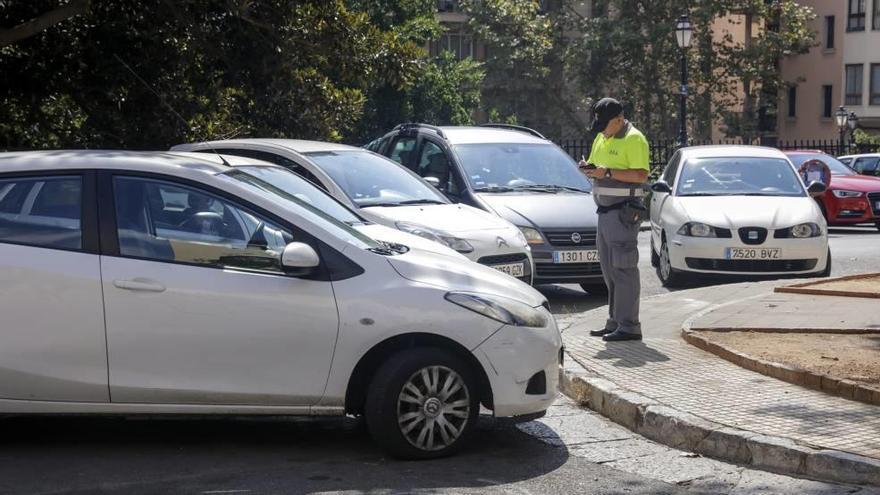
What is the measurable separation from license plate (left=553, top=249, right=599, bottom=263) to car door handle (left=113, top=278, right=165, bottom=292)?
258 inches

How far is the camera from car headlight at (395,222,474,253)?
10914mm

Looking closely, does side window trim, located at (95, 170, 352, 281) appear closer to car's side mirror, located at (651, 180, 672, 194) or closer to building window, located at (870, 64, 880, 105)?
car's side mirror, located at (651, 180, 672, 194)

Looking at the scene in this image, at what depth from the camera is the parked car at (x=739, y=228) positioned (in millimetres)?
13617

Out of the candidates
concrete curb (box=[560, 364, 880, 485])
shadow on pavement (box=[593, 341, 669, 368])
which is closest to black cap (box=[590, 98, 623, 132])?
shadow on pavement (box=[593, 341, 669, 368])

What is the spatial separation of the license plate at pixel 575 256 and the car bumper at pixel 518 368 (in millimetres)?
5653

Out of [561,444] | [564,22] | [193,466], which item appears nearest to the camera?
[193,466]

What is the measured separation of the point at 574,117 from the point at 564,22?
4.62m

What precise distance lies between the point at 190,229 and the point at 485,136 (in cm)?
806

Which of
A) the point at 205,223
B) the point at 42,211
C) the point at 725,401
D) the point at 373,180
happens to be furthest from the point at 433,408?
the point at 373,180

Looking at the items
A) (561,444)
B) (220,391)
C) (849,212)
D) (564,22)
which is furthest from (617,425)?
Answer: (564,22)

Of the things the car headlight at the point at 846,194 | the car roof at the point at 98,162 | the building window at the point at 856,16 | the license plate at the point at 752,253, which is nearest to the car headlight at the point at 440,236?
the license plate at the point at 752,253

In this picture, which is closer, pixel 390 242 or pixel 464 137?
pixel 390 242

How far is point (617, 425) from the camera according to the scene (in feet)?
24.5

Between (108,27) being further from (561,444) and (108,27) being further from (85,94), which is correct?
(561,444)
